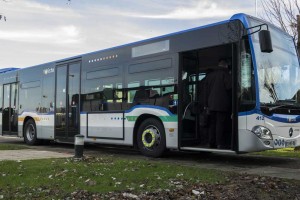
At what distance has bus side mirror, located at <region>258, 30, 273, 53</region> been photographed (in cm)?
847

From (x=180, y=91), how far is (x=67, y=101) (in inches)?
222

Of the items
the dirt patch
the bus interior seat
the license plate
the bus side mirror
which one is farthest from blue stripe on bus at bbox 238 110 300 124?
the bus interior seat

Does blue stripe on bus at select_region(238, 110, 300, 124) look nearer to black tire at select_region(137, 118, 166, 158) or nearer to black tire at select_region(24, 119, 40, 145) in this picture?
black tire at select_region(137, 118, 166, 158)

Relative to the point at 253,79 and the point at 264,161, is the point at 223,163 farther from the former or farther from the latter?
the point at 253,79

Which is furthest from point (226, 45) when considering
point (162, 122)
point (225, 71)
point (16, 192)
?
point (16, 192)

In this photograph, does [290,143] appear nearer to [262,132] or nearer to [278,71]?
[262,132]

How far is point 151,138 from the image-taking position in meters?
10.8

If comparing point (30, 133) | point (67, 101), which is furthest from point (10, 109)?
point (67, 101)

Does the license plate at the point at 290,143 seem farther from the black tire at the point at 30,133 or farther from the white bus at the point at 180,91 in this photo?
the black tire at the point at 30,133

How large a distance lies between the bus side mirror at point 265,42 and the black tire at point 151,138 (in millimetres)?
3439

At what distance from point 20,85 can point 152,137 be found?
868cm

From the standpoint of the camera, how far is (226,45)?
9.28m

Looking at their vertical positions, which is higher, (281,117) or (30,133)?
(281,117)

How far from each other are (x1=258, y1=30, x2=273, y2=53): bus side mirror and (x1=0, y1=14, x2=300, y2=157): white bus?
0.07 ft
